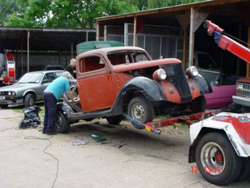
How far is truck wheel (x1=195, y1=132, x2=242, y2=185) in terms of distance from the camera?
15.0ft

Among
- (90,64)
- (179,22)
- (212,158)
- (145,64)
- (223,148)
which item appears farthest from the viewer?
(179,22)

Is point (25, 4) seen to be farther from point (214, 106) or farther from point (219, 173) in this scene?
point (219, 173)

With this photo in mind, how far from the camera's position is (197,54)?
1382cm

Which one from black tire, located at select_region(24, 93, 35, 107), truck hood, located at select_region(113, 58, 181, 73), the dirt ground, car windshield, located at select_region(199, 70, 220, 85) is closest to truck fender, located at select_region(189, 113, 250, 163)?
the dirt ground

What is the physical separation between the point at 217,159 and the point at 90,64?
450 cm

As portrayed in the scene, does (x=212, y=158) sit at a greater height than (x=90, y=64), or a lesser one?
lesser

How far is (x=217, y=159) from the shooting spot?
486 cm

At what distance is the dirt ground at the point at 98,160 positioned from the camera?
17.2 feet

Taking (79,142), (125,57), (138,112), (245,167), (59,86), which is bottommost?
(79,142)

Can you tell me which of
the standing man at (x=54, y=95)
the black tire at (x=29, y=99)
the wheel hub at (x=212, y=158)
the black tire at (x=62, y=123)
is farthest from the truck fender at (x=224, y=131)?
the black tire at (x=29, y=99)

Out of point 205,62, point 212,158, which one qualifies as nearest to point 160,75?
point 212,158

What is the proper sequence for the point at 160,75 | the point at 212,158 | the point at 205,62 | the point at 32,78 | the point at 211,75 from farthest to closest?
the point at 32,78 → the point at 205,62 → the point at 211,75 → the point at 160,75 → the point at 212,158

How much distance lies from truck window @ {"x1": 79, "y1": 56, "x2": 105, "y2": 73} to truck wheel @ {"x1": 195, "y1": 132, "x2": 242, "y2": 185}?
400cm

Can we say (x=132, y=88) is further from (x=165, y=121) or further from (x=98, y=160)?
(x=98, y=160)
